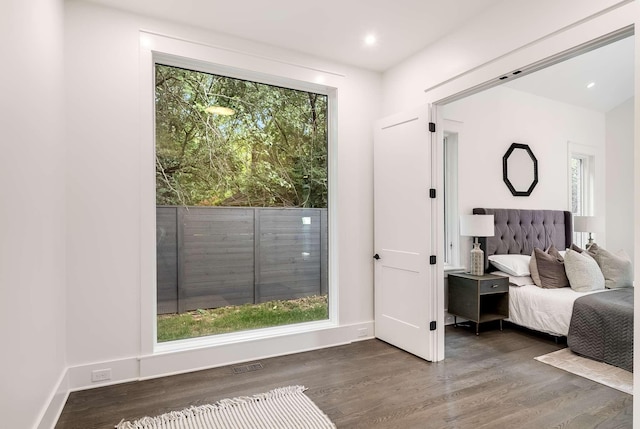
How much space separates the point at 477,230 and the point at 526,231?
114 cm

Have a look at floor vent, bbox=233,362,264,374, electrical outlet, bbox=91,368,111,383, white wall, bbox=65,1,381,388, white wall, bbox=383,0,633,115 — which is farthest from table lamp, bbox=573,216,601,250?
electrical outlet, bbox=91,368,111,383

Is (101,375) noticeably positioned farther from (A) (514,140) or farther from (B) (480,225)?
(A) (514,140)

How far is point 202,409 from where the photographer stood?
2260mm

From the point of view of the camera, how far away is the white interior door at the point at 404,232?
10.1 feet

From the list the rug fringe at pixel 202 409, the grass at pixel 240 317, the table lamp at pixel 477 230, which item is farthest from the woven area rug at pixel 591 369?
the rug fringe at pixel 202 409

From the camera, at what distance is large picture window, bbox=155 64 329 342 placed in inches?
118

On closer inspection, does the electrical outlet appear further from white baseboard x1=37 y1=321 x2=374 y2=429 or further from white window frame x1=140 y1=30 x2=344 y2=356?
white window frame x1=140 y1=30 x2=344 y2=356

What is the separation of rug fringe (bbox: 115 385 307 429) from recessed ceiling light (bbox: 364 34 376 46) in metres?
2.88

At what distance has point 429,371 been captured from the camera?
2863 millimetres

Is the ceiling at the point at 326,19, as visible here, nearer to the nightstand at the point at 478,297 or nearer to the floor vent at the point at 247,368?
the nightstand at the point at 478,297

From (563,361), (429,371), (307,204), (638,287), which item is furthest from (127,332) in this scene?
(563,361)

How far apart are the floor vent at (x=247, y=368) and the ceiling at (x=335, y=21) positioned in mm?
2803

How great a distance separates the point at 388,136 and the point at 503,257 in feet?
6.76

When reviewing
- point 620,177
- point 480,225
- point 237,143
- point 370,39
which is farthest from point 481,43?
point 620,177
